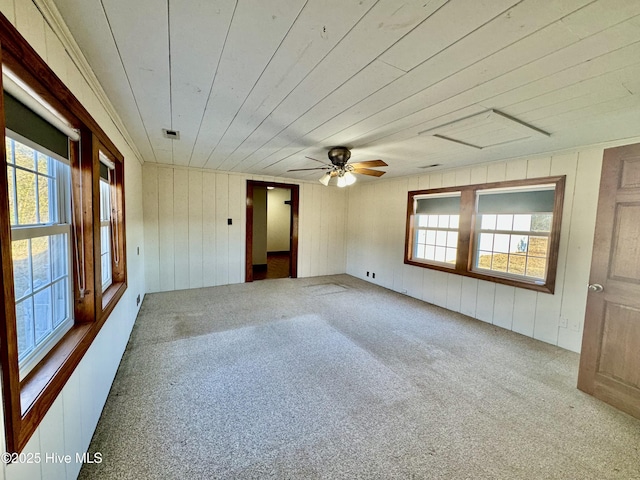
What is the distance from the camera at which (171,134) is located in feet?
9.32

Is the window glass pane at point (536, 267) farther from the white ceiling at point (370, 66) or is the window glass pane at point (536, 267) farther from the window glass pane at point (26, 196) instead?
the window glass pane at point (26, 196)

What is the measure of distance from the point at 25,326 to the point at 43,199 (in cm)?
64

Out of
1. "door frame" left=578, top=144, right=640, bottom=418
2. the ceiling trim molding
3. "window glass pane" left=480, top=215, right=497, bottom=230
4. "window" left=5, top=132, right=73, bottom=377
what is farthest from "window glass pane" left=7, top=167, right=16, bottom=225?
"window glass pane" left=480, top=215, right=497, bottom=230

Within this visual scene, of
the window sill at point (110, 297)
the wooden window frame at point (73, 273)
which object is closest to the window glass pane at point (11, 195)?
the wooden window frame at point (73, 273)

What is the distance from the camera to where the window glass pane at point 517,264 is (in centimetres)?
342

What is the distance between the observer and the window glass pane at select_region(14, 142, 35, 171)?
1123 mm

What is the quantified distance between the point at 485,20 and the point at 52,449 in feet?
8.65

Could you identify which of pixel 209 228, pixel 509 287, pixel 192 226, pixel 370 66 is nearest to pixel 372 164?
pixel 370 66

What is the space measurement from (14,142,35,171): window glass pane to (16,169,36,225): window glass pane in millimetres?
35

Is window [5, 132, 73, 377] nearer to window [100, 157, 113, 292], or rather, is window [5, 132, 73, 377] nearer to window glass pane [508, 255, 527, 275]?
window [100, 157, 113, 292]

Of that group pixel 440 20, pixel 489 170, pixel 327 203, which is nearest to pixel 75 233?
pixel 440 20

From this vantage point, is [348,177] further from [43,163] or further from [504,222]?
[43,163]

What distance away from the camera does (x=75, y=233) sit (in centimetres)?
164

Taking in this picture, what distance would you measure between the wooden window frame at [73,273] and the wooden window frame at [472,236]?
14.1ft
